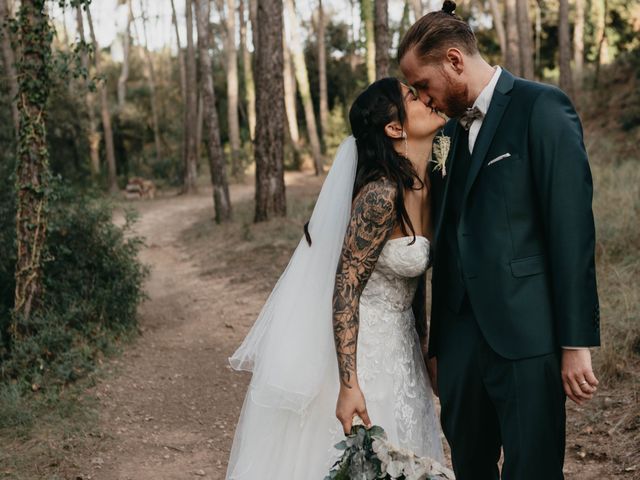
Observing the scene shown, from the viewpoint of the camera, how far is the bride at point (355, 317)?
290 centimetres

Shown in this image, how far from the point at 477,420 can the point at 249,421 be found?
112cm

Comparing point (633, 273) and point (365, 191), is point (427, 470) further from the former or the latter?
point (633, 273)

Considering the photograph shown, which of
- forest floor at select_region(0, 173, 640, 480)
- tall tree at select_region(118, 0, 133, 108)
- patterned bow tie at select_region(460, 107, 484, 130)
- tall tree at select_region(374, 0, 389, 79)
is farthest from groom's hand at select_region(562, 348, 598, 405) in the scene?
tall tree at select_region(118, 0, 133, 108)

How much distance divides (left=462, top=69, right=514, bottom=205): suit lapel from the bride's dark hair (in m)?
0.38

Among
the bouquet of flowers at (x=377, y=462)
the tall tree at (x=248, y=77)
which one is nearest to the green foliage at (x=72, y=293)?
the bouquet of flowers at (x=377, y=462)

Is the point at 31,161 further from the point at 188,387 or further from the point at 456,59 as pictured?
the point at 456,59

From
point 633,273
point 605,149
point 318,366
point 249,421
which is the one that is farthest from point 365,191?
point 605,149

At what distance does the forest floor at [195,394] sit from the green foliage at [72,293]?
13.7 inches

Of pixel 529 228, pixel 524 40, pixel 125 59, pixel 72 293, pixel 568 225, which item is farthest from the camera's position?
pixel 125 59

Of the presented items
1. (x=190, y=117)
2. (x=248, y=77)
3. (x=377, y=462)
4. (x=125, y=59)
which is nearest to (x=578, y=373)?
(x=377, y=462)

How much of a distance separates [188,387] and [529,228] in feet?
15.6

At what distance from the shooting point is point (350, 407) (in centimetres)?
285

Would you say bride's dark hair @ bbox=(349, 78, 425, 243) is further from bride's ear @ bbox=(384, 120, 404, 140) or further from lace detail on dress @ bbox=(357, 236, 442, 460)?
lace detail on dress @ bbox=(357, 236, 442, 460)

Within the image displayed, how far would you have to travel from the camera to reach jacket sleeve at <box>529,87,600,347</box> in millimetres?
2377
